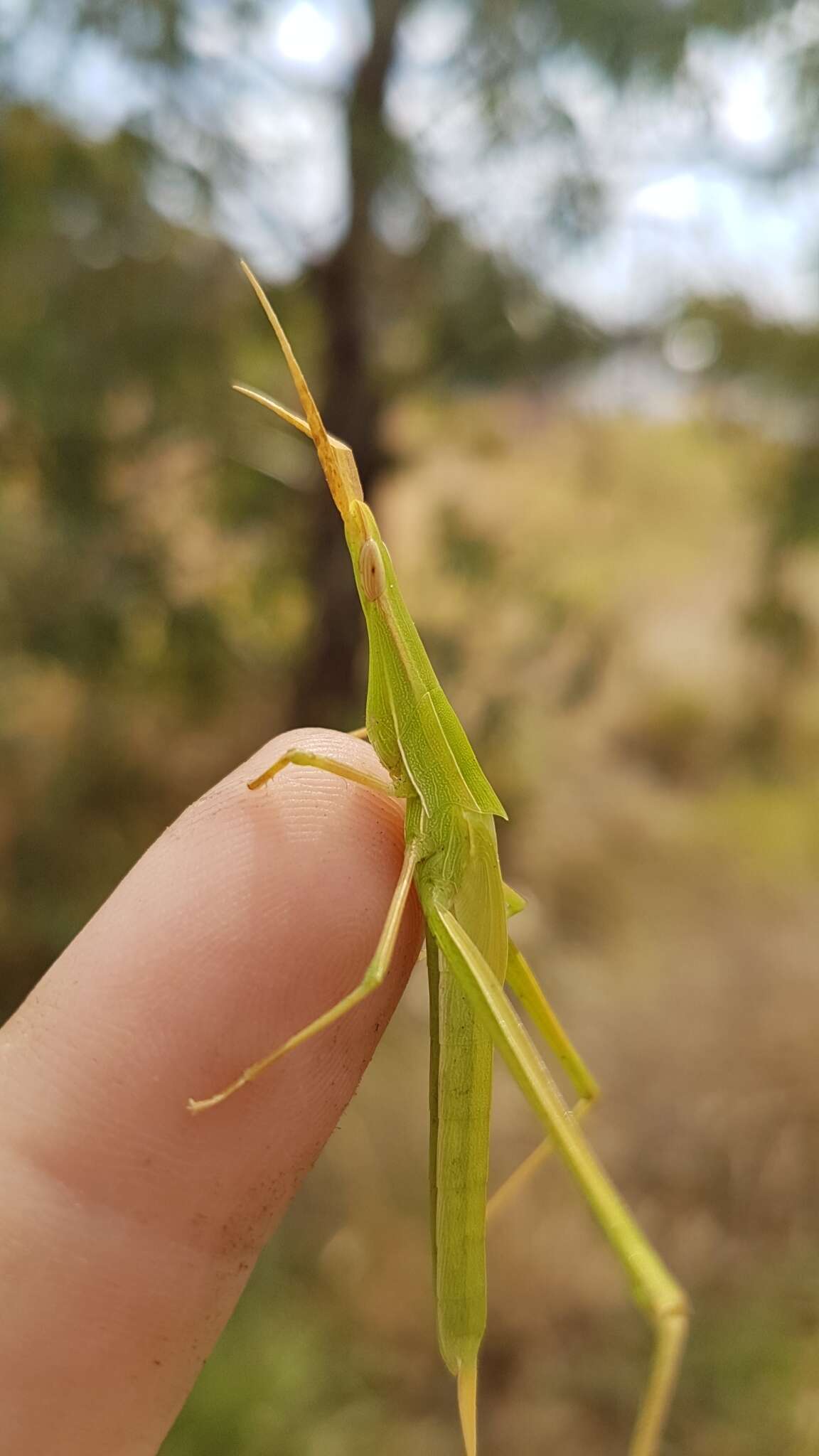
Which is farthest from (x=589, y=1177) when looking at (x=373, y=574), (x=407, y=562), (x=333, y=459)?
(x=407, y=562)

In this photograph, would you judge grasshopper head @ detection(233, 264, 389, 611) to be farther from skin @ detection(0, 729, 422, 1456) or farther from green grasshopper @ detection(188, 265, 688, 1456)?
skin @ detection(0, 729, 422, 1456)

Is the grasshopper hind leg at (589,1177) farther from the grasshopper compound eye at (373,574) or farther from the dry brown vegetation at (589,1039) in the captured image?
the dry brown vegetation at (589,1039)

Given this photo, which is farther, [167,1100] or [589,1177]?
[167,1100]

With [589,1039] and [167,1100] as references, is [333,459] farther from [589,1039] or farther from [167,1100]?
[589,1039]

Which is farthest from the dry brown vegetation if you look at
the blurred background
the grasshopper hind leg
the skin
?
the grasshopper hind leg

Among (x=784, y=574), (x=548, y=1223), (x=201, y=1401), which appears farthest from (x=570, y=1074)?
(x=784, y=574)

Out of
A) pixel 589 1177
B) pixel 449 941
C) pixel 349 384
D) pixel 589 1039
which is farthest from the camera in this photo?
pixel 589 1039

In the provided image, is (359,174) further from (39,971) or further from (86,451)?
(39,971)
